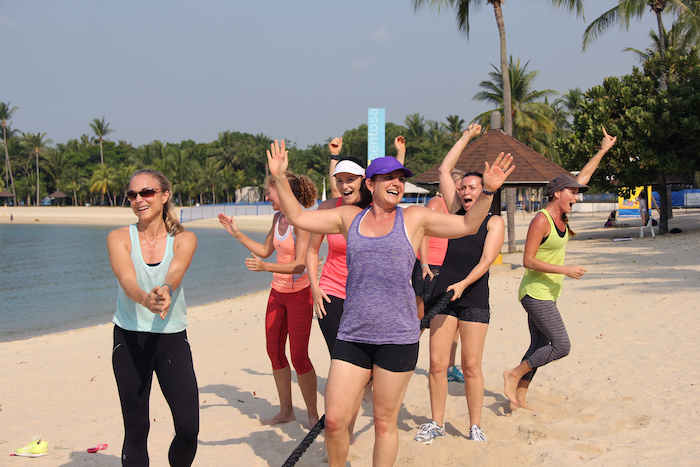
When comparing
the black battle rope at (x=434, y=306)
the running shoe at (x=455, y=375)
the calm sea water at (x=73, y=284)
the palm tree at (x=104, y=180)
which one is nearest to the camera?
the black battle rope at (x=434, y=306)

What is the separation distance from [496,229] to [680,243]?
1708 cm

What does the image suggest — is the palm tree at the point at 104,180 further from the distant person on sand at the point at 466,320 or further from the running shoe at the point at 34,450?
the distant person on sand at the point at 466,320

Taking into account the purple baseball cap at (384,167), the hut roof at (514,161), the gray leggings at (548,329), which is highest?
the hut roof at (514,161)

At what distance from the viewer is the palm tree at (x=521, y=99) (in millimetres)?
30580

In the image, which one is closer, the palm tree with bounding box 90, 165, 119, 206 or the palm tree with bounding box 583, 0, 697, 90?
the palm tree with bounding box 583, 0, 697, 90

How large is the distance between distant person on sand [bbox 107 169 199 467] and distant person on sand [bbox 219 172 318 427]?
1.12 metres

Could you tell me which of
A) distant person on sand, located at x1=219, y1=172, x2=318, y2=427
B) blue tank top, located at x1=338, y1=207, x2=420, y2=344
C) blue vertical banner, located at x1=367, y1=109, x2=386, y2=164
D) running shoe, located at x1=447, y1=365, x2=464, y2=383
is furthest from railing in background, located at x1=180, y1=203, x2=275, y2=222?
blue tank top, located at x1=338, y1=207, x2=420, y2=344

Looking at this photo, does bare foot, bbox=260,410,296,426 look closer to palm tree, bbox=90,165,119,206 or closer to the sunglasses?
the sunglasses

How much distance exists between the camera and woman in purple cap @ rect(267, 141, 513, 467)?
2.88 meters

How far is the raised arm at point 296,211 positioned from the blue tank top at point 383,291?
277 mm

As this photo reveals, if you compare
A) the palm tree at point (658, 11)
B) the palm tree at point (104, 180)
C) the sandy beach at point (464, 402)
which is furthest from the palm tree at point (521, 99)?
the palm tree at point (104, 180)

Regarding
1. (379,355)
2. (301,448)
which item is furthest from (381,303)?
(301,448)

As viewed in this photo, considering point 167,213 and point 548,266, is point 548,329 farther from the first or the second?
point 167,213

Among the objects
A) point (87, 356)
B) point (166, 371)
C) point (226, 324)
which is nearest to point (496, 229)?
point (166, 371)
